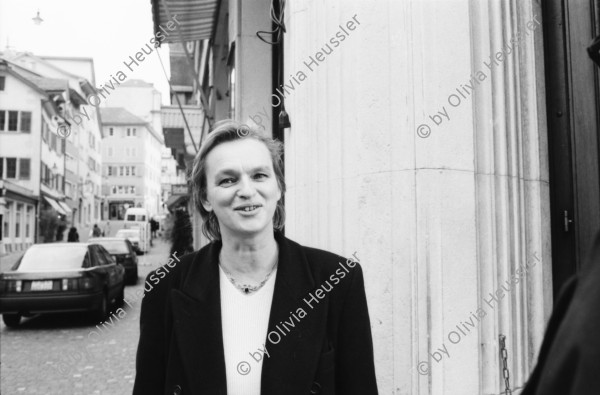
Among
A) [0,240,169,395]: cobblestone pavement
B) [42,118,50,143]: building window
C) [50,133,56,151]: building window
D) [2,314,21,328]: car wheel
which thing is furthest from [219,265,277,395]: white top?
[50,133,56,151]: building window

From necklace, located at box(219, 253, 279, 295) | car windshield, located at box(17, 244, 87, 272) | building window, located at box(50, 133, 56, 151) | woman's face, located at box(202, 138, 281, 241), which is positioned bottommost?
car windshield, located at box(17, 244, 87, 272)

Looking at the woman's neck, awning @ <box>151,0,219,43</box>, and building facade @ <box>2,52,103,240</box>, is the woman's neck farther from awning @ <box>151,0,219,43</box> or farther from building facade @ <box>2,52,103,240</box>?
building facade @ <box>2,52,103,240</box>

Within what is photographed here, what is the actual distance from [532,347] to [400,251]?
3.29 ft

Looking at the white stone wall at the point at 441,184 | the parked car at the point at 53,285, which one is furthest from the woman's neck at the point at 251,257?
the parked car at the point at 53,285

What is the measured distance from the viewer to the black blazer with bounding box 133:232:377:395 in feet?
6.61

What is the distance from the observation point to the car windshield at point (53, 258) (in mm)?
10578

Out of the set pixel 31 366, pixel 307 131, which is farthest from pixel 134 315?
pixel 307 131

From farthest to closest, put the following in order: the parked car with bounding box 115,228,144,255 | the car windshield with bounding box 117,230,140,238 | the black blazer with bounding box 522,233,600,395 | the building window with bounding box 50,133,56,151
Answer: the building window with bounding box 50,133,56,151, the car windshield with bounding box 117,230,140,238, the parked car with bounding box 115,228,144,255, the black blazer with bounding box 522,233,600,395

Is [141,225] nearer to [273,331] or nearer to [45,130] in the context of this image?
[45,130]

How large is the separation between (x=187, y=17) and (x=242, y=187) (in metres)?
7.31

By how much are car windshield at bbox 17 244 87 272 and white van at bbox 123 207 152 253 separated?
73.7 feet

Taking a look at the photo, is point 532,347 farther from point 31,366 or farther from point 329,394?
point 31,366

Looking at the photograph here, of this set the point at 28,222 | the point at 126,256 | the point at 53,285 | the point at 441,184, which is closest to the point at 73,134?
the point at 28,222

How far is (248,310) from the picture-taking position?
7.10 feet
